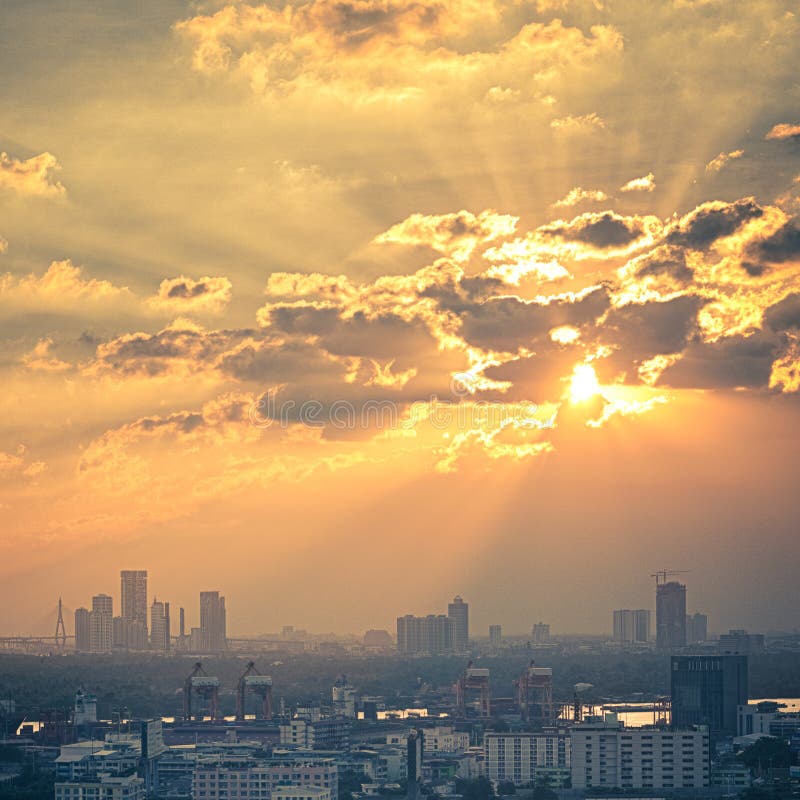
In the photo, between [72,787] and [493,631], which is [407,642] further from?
[72,787]

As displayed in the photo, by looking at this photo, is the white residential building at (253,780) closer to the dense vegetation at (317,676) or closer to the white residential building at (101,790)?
the white residential building at (101,790)

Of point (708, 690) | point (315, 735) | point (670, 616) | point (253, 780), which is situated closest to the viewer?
point (253, 780)

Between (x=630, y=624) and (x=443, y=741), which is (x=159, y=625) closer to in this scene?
(x=630, y=624)

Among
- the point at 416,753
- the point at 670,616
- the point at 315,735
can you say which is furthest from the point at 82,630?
the point at 416,753

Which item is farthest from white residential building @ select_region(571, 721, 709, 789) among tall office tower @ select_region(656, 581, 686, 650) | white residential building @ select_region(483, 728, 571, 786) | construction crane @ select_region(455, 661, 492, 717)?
tall office tower @ select_region(656, 581, 686, 650)

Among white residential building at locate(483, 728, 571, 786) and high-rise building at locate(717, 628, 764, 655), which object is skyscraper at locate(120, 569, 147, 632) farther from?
white residential building at locate(483, 728, 571, 786)

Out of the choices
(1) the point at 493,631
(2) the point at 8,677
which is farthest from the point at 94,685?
(1) the point at 493,631
